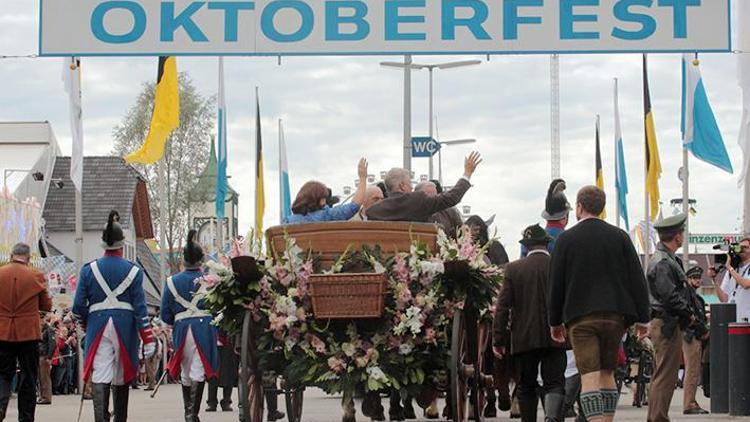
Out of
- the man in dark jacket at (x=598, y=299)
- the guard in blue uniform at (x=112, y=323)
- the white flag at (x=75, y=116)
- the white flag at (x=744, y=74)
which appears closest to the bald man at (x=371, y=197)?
the guard in blue uniform at (x=112, y=323)

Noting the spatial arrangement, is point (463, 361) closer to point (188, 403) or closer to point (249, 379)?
point (249, 379)

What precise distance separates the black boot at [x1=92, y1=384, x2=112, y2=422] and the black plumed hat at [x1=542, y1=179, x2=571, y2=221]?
4260 millimetres

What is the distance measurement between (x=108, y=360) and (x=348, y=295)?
155 inches

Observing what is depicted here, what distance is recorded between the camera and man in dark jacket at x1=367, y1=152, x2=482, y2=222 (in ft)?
42.3

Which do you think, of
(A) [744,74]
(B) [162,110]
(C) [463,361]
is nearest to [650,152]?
(B) [162,110]

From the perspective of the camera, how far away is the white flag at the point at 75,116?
30734 mm

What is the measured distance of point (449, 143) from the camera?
2405 inches

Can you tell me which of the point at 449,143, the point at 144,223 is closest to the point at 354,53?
the point at 449,143

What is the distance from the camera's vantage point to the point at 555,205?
13.4m

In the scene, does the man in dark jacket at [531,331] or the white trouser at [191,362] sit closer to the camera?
the man in dark jacket at [531,331]

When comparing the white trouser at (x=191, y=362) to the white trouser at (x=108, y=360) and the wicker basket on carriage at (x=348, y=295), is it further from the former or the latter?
the wicker basket on carriage at (x=348, y=295)

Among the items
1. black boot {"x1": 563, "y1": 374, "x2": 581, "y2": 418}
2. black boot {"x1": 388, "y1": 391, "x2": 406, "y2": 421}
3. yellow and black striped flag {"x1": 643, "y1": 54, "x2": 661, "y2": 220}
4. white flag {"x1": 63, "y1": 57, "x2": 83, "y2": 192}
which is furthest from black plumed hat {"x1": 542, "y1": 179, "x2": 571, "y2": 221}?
yellow and black striped flag {"x1": 643, "y1": 54, "x2": 661, "y2": 220}

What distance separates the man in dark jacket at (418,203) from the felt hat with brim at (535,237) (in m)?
0.80

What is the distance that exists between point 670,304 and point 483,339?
67.2 inches
